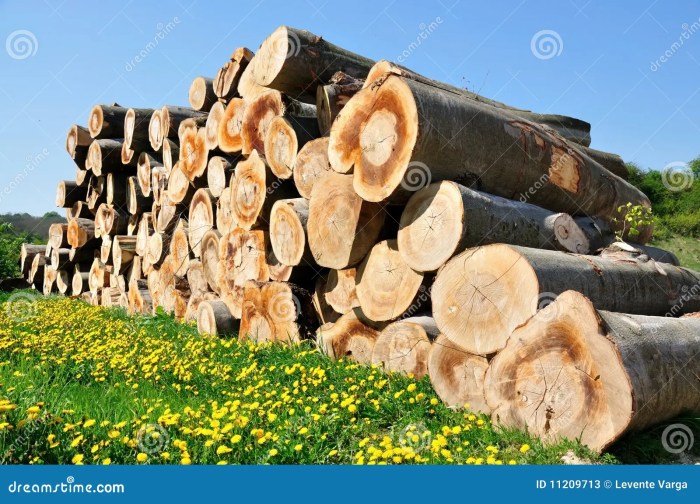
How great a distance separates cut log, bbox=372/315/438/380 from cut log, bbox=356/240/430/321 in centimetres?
13

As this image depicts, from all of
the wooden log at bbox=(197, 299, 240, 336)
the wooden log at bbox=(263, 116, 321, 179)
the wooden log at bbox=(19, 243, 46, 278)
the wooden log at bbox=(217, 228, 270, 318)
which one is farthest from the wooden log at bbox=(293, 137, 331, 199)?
the wooden log at bbox=(19, 243, 46, 278)

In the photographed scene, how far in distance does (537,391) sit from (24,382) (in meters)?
3.53

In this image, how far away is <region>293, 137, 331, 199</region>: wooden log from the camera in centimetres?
543

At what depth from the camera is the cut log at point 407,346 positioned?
4.28 meters

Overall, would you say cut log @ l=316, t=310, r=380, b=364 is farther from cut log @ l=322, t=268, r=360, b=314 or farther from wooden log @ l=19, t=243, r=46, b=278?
wooden log @ l=19, t=243, r=46, b=278

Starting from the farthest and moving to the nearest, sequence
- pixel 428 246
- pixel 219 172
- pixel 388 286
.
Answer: pixel 219 172 → pixel 388 286 → pixel 428 246

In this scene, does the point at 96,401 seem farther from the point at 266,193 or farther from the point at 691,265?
the point at 691,265

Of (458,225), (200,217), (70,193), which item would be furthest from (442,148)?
(70,193)

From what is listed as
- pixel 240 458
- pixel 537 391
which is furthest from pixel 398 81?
pixel 240 458

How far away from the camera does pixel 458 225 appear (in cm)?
395

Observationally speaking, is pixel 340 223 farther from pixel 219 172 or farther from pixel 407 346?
pixel 219 172

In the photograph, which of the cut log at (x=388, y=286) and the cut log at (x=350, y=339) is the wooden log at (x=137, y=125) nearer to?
the cut log at (x=350, y=339)

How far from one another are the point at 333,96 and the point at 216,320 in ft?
8.89

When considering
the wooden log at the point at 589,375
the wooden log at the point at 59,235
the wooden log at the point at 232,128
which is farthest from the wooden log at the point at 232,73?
the wooden log at the point at 59,235
